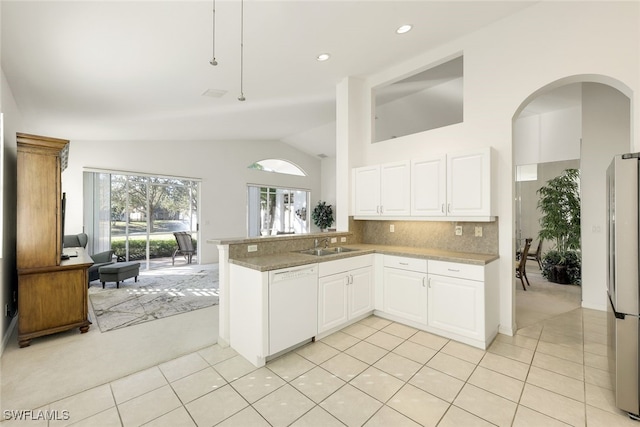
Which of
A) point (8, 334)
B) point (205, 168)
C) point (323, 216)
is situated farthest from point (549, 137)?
point (8, 334)

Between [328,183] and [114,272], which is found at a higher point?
[328,183]

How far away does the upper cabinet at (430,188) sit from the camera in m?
2.98

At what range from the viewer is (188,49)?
9.16 feet

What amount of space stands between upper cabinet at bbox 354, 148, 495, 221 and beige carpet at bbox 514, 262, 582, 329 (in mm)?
1641

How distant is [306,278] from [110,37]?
9.23 feet

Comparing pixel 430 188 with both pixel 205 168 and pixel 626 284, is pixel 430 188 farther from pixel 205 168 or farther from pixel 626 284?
pixel 205 168

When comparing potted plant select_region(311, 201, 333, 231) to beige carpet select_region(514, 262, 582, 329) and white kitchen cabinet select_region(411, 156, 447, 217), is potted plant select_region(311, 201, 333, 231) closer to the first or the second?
beige carpet select_region(514, 262, 582, 329)

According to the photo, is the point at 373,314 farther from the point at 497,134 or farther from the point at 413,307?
the point at 497,134

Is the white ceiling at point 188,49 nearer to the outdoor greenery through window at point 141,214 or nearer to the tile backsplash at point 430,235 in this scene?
the outdoor greenery through window at point 141,214

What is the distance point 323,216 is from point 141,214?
18.3 feet

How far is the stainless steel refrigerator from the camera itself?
1806 mm

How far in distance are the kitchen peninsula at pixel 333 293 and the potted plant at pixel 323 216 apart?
256 inches

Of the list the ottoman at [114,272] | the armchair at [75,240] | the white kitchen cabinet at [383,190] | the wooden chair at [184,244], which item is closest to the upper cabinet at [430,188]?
the white kitchen cabinet at [383,190]

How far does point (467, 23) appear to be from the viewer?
306 centimetres
